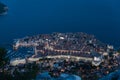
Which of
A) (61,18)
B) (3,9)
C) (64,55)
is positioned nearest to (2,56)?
(64,55)

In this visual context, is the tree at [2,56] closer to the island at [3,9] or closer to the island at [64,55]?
the island at [64,55]

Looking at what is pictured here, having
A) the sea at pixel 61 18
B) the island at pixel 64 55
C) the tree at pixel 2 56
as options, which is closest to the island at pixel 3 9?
the sea at pixel 61 18

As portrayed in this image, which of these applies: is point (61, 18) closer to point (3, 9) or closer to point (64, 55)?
point (3, 9)

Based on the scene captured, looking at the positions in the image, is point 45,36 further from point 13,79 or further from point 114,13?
point 13,79

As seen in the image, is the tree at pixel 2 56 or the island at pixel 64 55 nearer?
the tree at pixel 2 56

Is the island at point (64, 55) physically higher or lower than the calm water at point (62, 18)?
lower

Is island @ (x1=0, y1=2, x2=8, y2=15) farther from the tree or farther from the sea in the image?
the tree

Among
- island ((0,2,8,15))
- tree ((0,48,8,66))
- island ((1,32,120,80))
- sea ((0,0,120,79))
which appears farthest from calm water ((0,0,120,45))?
tree ((0,48,8,66))

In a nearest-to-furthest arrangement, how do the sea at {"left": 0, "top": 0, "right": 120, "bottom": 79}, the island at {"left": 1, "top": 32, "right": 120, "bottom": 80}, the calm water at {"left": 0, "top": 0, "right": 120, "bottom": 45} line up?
1. the island at {"left": 1, "top": 32, "right": 120, "bottom": 80}
2. the sea at {"left": 0, "top": 0, "right": 120, "bottom": 79}
3. the calm water at {"left": 0, "top": 0, "right": 120, "bottom": 45}
